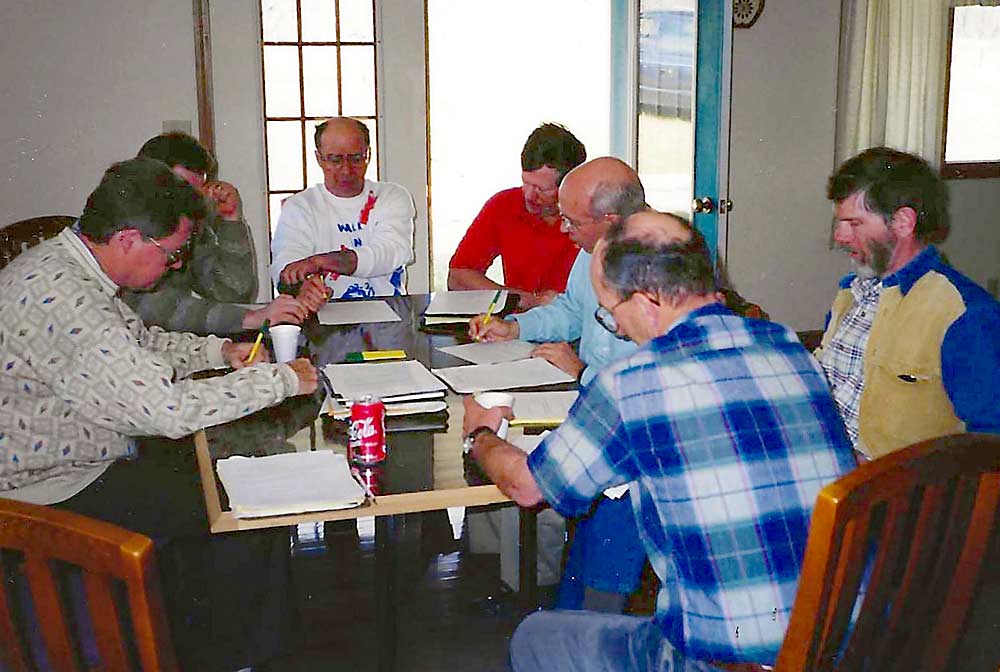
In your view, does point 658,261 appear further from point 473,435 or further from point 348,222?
point 348,222

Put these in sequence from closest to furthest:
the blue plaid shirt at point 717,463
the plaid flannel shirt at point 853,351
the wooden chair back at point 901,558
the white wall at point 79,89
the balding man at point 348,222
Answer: the wooden chair back at point 901,558, the blue plaid shirt at point 717,463, the plaid flannel shirt at point 853,351, the balding man at point 348,222, the white wall at point 79,89

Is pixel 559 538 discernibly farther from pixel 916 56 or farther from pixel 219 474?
pixel 916 56

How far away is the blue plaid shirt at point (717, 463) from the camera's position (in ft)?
4.11

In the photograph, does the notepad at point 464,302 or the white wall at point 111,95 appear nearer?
the notepad at point 464,302

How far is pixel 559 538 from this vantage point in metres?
2.70

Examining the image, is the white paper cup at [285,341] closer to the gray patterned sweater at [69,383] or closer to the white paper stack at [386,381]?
the white paper stack at [386,381]

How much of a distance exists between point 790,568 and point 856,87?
14.5 feet

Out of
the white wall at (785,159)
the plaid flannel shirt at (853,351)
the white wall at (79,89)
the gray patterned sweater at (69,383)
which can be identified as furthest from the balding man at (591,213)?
the white wall at (785,159)

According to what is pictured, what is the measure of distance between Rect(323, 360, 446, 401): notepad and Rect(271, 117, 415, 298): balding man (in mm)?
1058

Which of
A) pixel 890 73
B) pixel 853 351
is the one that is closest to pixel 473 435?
pixel 853 351

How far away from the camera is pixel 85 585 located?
940mm

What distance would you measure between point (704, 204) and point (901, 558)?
3.08 metres

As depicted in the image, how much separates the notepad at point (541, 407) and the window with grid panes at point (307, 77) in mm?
2693

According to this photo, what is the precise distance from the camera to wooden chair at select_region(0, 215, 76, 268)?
3293mm
